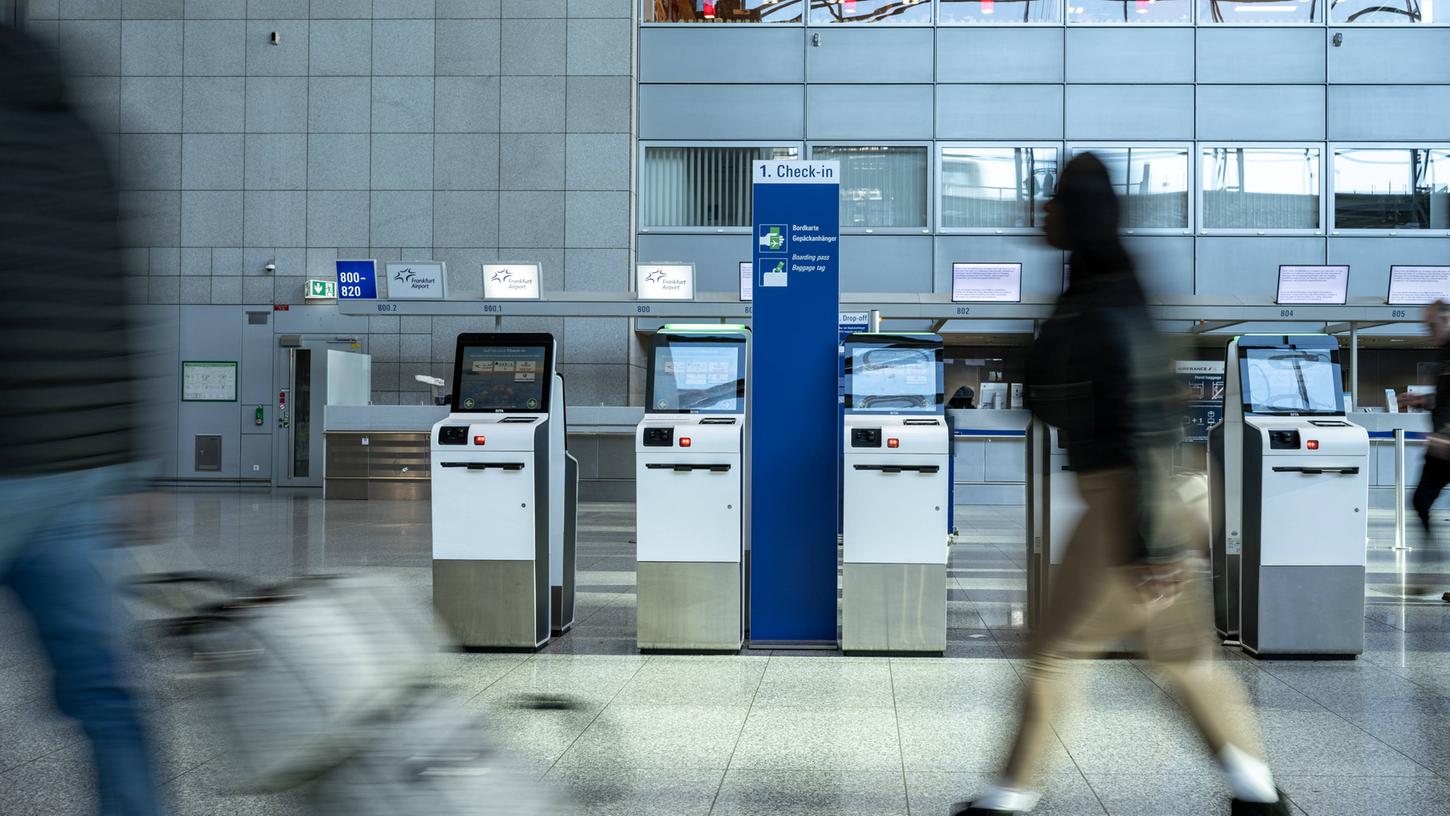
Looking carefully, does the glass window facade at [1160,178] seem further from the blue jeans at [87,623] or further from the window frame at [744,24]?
the blue jeans at [87,623]

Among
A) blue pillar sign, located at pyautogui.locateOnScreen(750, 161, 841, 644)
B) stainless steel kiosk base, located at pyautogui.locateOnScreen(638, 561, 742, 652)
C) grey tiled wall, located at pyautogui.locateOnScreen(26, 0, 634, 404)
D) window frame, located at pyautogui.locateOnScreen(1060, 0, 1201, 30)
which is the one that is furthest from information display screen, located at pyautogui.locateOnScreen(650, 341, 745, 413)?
window frame, located at pyautogui.locateOnScreen(1060, 0, 1201, 30)

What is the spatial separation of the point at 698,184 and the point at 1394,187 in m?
9.67

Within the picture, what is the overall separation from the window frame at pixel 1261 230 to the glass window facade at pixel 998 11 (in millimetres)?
2786

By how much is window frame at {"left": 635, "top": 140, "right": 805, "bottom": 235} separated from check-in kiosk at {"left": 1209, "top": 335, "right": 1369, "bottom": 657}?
418 inches

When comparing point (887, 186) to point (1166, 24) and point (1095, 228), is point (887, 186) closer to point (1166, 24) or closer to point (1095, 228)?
point (1166, 24)

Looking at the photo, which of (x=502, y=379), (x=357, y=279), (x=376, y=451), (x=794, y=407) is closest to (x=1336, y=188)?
(x=794, y=407)

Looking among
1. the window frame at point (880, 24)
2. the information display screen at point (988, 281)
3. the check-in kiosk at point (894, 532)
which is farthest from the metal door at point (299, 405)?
the check-in kiosk at point (894, 532)

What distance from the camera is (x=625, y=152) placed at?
15.8 meters

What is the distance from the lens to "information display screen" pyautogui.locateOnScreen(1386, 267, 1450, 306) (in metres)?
10.2

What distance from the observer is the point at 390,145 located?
53.1ft

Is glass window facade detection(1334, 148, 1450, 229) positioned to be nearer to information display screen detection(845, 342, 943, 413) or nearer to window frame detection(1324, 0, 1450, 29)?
window frame detection(1324, 0, 1450, 29)

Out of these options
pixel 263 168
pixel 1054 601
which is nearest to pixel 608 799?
pixel 1054 601

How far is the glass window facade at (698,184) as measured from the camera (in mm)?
15789

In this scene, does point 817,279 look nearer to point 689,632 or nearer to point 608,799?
point 689,632
